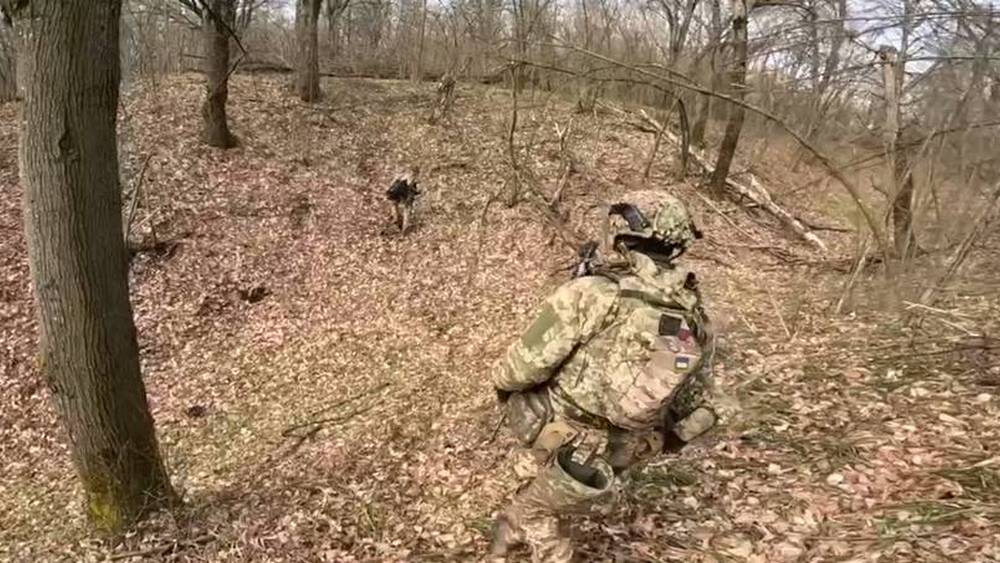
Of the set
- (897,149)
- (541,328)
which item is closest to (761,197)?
(897,149)

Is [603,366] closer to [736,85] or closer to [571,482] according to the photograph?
[571,482]

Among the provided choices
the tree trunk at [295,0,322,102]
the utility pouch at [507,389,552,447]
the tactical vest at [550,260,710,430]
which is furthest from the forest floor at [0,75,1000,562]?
the tree trunk at [295,0,322,102]

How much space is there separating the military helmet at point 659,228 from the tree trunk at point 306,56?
49.2 ft

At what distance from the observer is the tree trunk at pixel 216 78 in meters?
13.8

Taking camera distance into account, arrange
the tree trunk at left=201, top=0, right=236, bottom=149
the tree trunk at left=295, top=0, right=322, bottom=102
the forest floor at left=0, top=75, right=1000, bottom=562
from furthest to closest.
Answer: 1. the tree trunk at left=295, top=0, right=322, bottom=102
2. the tree trunk at left=201, top=0, right=236, bottom=149
3. the forest floor at left=0, top=75, right=1000, bottom=562

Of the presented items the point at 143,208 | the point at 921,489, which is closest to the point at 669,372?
the point at 921,489

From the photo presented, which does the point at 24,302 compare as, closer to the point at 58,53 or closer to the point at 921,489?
the point at 58,53

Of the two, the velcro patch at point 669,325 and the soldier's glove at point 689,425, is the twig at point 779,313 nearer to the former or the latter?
the soldier's glove at point 689,425

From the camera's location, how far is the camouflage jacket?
3549 mm

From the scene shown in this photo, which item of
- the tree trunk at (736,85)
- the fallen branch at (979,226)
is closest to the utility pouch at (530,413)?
the fallen branch at (979,226)

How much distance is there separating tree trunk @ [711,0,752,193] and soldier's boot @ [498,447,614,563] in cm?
426

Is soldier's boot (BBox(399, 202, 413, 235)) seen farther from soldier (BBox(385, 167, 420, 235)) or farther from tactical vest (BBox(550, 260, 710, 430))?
tactical vest (BBox(550, 260, 710, 430))

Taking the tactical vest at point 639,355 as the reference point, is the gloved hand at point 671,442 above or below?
below

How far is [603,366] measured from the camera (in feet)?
11.9
